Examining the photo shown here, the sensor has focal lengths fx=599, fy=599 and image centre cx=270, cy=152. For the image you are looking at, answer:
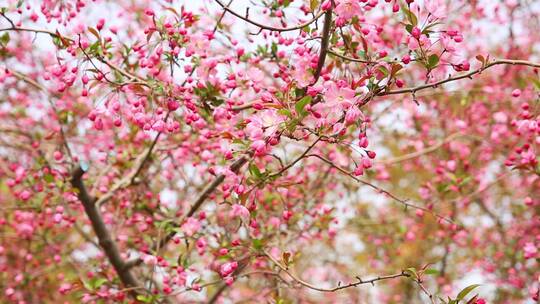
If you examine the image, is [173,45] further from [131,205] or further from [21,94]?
[21,94]

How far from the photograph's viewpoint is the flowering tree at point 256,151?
2330mm

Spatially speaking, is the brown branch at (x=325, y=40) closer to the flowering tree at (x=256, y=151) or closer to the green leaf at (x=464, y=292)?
the flowering tree at (x=256, y=151)

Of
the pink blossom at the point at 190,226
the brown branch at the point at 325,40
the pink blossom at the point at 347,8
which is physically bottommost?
the pink blossom at the point at 190,226

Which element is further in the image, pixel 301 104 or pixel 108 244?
pixel 108 244

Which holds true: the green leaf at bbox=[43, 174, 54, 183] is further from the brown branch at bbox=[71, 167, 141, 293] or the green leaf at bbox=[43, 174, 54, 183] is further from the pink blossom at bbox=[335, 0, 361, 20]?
the pink blossom at bbox=[335, 0, 361, 20]

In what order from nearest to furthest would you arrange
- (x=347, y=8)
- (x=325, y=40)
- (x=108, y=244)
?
(x=347, y=8)
(x=325, y=40)
(x=108, y=244)

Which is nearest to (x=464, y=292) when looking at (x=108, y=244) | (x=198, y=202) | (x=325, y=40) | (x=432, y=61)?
(x=432, y=61)

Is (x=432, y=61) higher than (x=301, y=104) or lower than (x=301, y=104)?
higher

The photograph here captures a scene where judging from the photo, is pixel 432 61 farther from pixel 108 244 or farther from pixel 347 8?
pixel 108 244

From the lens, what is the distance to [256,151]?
214 cm

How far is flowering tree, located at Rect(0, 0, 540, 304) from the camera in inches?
91.7

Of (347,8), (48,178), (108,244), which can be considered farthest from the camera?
(108,244)

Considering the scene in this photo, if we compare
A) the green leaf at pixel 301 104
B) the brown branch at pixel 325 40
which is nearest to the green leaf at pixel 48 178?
A: the brown branch at pixel 325 40

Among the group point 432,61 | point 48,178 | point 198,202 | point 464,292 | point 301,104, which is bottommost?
point 464,292
